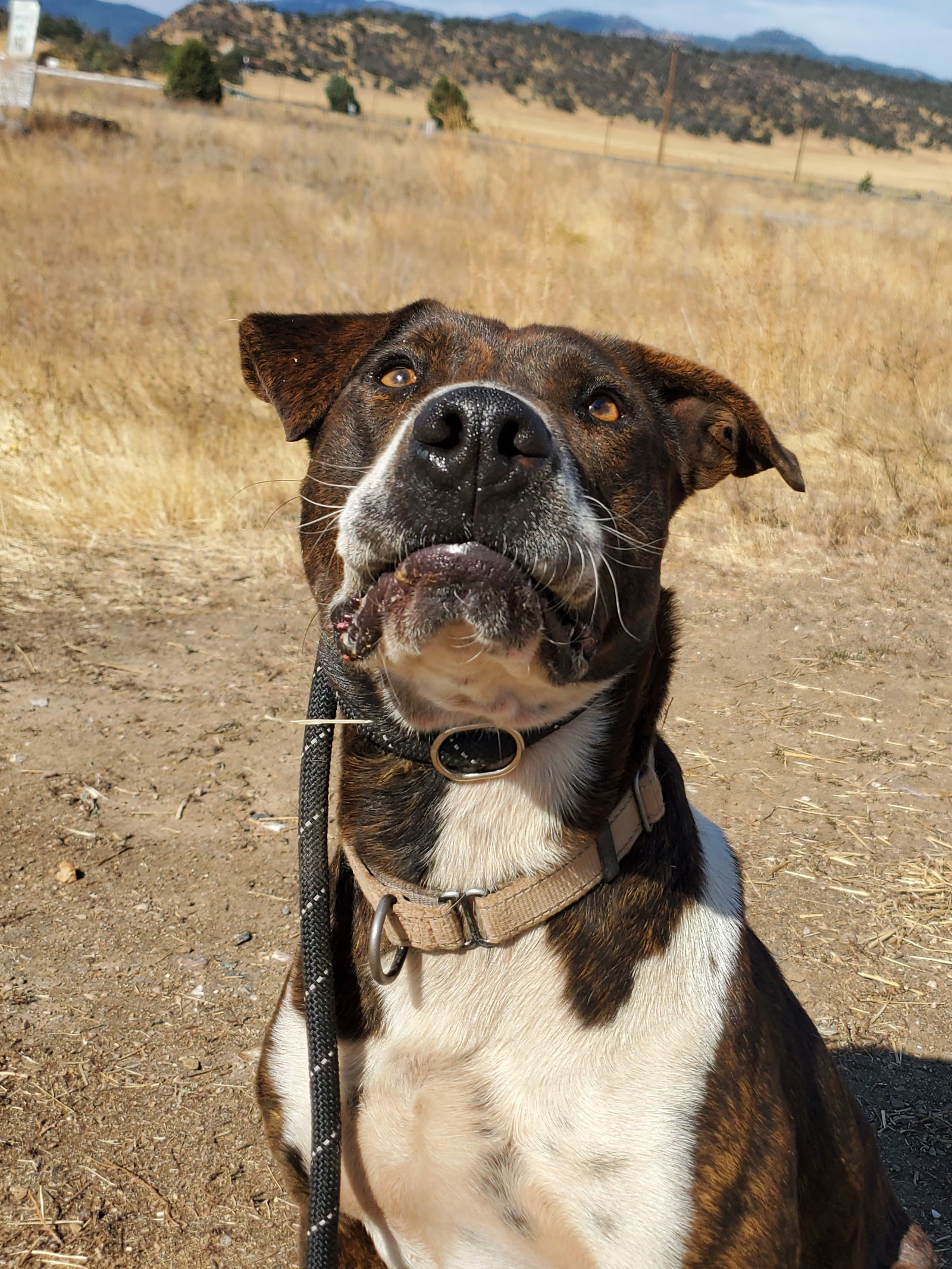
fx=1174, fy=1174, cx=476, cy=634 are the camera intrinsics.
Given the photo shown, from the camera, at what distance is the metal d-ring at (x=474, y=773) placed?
1.98 m

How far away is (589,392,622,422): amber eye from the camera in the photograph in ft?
7.57

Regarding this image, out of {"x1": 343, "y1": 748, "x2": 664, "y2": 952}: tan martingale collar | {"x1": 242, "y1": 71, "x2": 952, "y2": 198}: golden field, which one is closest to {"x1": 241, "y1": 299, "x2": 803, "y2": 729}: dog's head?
{"x1": 343, "y1": 748, "x2": 664, "y2": 952}: tan martingale collar

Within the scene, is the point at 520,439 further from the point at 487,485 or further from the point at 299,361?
the point at 299,361

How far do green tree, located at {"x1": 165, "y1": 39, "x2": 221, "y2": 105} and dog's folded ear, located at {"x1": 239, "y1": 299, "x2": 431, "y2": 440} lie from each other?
107 ft

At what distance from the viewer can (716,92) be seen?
8456cm

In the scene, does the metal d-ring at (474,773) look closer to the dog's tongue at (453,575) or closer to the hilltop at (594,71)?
the dog's tongue at (453,575)

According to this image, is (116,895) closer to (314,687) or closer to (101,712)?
(101,712)

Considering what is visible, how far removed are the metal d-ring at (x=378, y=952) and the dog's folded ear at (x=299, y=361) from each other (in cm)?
101

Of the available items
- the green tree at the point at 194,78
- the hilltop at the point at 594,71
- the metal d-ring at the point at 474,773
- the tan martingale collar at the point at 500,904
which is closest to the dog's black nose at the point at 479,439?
the metal d-ring at the point at 474,773

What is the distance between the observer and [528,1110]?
75.7 inches

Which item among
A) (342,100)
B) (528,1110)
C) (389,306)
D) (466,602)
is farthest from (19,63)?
(342,100)

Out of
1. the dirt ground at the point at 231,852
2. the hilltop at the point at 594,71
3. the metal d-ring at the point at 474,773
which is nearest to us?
the metal d-ring at the point at 474,773

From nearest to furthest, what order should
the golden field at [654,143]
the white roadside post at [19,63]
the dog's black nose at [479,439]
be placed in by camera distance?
the dog's black nose at [479,439]
the white roadside post at [19,63]
the golden field at [654,143]

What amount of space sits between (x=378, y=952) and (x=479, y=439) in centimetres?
88
